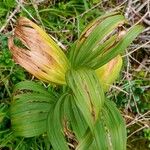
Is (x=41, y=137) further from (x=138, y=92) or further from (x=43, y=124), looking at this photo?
(x=138, y=92)

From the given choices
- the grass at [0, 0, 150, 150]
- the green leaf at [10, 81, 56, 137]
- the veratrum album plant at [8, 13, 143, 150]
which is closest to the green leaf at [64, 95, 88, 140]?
the veratrum album plant at [8, 13, 143, 150]

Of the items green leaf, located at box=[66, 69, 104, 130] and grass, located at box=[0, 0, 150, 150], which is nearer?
green leaf, located at box=[66, 69, 104, 130]

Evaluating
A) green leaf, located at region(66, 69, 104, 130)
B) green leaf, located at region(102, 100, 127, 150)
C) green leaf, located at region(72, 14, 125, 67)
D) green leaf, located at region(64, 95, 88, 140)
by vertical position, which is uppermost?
green leaf, located at region(72, 14, 125, 67)

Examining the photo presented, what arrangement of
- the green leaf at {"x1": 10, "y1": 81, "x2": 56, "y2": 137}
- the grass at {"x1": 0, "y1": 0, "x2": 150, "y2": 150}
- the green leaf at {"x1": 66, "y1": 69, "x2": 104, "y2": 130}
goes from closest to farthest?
the green leaf at {"x1": 66, "y1": 69, "x2": 104, "y2": 130}, the green leaf at {"x1": 10, "y1": 81, "x2": 56, "y2": 137}, the grass at {"x1": 0, "y1": 0, "x2": 150, "y2": 150}

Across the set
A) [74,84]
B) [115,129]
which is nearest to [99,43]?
[74,84]

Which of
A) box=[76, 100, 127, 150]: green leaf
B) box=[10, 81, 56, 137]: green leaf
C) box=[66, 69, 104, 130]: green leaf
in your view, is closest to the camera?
box=[66, 69, 104, 130]: green leaf

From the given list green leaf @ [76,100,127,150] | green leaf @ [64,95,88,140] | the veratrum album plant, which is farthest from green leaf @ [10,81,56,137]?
green leaf @ [76,100,127,150]

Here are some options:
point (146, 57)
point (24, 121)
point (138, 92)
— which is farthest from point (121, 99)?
point (24, 121)

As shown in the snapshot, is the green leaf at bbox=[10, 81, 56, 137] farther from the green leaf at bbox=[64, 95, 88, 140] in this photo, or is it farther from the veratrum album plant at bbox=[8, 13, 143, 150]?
the green leaf at bbox=[64, 95, 88, 140]

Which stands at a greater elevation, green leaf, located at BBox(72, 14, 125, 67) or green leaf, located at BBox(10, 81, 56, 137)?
green leaf, located at BBox(72, 14, 125, 67)
